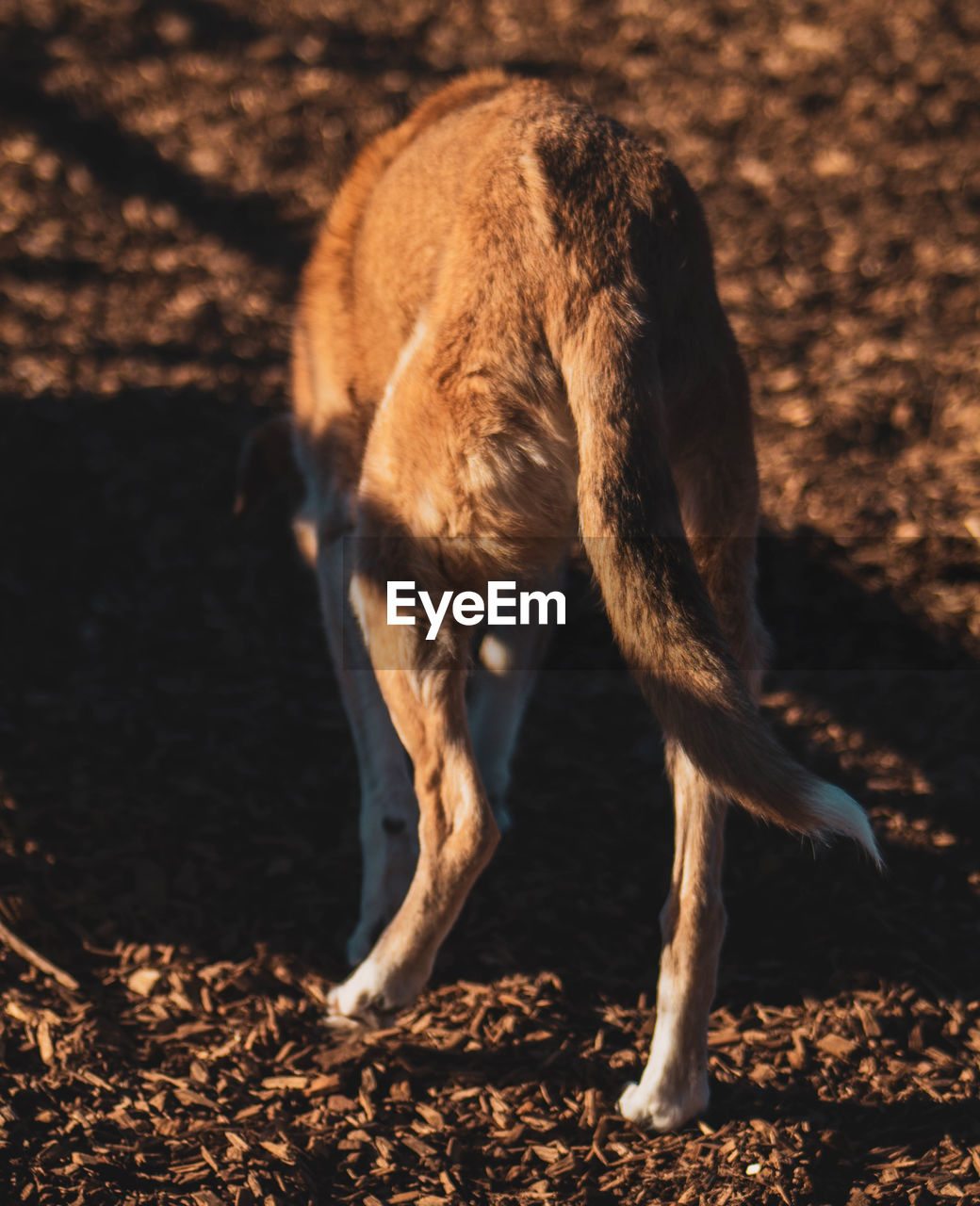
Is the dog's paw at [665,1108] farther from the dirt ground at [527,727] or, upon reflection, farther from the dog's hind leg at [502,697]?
the dog's hind leg at [502,697]

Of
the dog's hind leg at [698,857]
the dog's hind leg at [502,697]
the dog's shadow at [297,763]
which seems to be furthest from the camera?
the dog's hind leg at [502,697]

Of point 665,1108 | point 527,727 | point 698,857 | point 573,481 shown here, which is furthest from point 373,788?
point 573,481

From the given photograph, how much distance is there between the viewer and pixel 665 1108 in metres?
3.20

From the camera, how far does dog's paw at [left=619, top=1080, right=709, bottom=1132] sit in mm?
3199

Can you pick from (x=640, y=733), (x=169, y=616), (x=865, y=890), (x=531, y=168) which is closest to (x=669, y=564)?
(x=531, y=168)

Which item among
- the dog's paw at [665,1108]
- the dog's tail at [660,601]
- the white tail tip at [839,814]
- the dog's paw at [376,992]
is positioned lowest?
the dog's paw at [665,1108]

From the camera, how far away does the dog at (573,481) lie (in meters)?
2.75

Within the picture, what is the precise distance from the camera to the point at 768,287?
700 centimetres

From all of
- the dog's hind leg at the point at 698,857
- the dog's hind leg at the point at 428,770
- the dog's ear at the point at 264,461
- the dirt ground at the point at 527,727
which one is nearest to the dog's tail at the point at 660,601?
the dog's hind leg at the point at 698,857

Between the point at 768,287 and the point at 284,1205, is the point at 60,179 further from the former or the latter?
the point at 284,1205

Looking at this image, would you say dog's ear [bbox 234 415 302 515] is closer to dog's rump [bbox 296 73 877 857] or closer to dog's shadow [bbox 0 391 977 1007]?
dog's shadow [bbox 0 391 977 1007]

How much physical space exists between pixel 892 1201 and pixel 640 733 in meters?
2.07

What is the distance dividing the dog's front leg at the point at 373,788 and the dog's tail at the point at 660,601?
1331mm

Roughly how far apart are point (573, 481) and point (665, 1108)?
1626 millimetres
